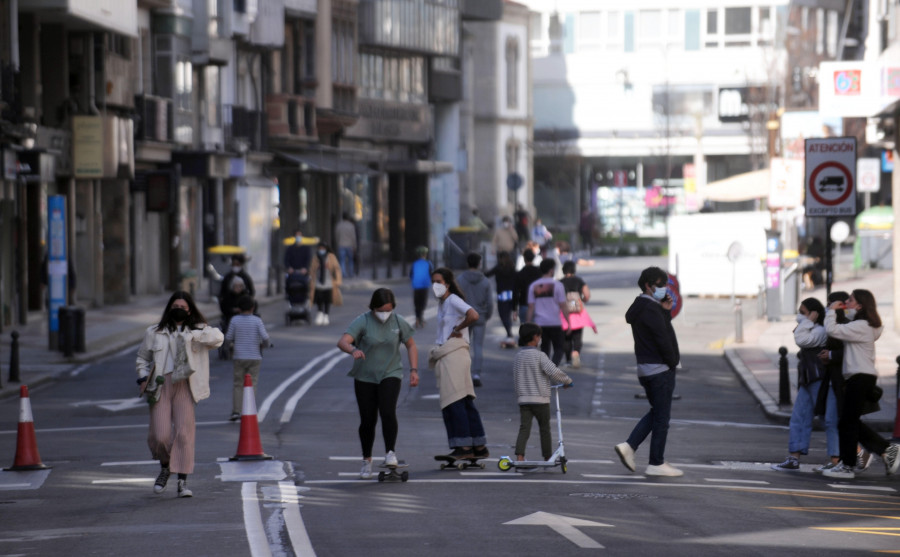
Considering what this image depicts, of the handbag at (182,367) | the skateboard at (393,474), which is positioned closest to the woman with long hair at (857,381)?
the skateboard at (393,474)

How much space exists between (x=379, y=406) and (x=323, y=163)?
134 feet

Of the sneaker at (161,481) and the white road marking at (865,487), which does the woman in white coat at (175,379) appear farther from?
the white road marking at (865,487)

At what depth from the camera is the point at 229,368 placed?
25.1 m

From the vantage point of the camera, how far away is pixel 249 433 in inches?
592

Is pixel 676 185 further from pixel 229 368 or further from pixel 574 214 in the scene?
pixel 229 368

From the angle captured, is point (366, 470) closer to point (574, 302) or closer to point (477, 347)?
point (477, 347)

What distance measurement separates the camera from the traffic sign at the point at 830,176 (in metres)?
19.2

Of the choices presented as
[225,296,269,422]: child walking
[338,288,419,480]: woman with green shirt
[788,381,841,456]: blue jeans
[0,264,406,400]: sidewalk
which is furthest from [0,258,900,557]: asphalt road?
[0,264,406,400]: sidewalk

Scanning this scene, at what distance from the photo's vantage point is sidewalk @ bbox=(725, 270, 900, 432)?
19734mm

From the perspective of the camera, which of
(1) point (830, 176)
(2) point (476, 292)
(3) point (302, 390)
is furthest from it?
(2) point (476, 292)

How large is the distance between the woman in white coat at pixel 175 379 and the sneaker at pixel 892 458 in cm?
594

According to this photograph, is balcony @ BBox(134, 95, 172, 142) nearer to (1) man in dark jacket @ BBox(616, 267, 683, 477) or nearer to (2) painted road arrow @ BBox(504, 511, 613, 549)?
(1) man in dark jacket @ BBox(616, 267, 683, 477)

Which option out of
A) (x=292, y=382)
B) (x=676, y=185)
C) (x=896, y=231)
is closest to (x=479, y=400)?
(x=292, y=382)

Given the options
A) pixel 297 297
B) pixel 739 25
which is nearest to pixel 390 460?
pixel 297 297
